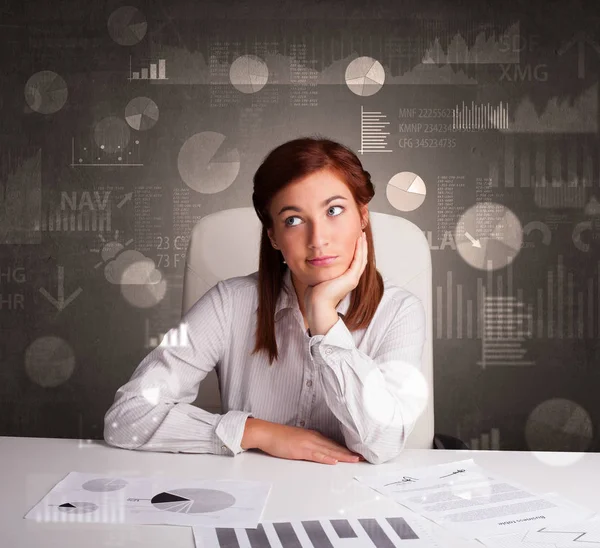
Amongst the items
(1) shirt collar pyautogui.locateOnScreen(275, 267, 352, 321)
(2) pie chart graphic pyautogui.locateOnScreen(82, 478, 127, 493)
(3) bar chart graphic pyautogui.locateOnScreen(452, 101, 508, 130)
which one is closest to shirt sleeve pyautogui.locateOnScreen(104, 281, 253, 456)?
(1) shirt collar pyautogui.locateOnScreen(275, 267, 352, 321)

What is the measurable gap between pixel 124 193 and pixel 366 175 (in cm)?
179

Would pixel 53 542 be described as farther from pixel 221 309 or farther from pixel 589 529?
pixel 221 309

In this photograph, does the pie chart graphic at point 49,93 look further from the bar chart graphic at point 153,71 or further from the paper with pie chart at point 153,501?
the paper with pie chart at point 153,501

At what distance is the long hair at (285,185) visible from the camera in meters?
1.62

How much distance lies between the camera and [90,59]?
3217 mm

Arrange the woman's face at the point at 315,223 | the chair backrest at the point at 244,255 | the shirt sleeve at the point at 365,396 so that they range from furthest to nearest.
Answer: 1. the chair backrest at the point at 244,255
2. the woman's face at the point at 315,223
3. the shirt sleeve at the point at 365,396

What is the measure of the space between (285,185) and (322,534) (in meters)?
0.87

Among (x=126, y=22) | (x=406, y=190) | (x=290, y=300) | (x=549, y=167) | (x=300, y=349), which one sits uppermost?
(x=126, y=22)

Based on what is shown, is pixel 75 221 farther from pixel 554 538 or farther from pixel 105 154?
pixel 554 538

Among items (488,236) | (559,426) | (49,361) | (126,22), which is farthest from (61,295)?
(559,426)

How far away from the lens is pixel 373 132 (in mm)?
3223

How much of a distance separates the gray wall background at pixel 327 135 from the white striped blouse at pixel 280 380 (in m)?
1.50

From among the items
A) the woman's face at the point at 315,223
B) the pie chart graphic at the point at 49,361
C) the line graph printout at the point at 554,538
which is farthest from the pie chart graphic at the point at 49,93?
the line graph printout at the point at 554,538

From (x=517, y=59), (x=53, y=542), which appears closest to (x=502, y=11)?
(x=517, y=59)
